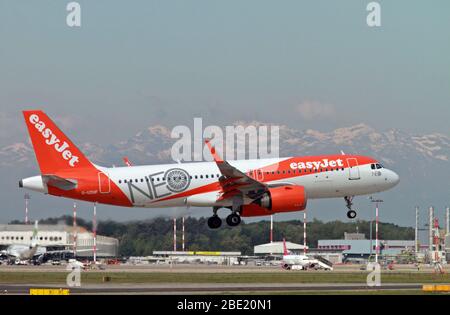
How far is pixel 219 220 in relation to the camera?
96500 mm

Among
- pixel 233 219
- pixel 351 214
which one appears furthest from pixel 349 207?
pixel 233 219

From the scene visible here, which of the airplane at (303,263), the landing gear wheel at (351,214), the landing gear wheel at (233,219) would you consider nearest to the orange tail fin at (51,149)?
the landing gear wheel at (233,219)

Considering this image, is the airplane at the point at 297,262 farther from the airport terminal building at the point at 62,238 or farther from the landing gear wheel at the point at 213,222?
the landing gear wheel at the point at 213,222

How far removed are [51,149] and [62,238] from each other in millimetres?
18446

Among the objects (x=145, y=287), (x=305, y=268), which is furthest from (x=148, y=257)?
(x=145, y=287)

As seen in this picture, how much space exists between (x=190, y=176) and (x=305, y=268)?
36897 millimetres

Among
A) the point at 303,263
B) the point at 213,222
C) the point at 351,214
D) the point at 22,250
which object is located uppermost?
the point at 351,214

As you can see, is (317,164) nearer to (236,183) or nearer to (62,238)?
(236,183)

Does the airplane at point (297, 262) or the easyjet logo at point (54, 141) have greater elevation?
the easyjet logo at point (54, 141)

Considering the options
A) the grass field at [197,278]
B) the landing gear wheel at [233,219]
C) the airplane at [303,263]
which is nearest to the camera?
the grass field at [197,278]

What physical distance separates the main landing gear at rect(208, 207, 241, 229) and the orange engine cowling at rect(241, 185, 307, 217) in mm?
2320

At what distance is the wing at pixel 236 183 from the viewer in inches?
3578

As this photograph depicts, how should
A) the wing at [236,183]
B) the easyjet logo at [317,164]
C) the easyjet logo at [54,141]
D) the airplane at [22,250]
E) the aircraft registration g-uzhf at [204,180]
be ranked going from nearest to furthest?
the wing at [236,183] → the aircraft registration g-uzhf at [204,180] → the easyjet logo at [54,141] → the easyjet logo at [317,164] → the airplane at [22,250]

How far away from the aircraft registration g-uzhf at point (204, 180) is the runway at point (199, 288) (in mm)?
12480
